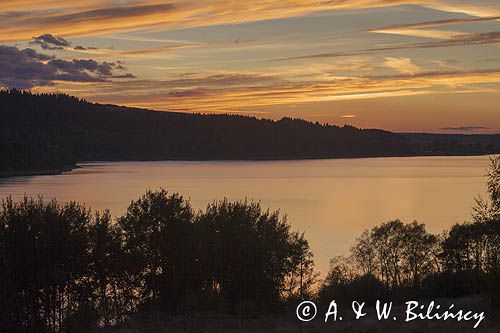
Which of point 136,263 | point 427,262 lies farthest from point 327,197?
point 136,263

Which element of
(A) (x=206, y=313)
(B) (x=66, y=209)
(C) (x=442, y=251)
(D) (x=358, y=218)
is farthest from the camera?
(D) (x=358, y=218)

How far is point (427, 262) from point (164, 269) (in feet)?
78.5

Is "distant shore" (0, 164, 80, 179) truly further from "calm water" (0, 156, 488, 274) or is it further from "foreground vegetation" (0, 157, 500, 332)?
"foreground vegetation" (0, 157, 500, 332)

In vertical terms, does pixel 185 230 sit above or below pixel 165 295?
above

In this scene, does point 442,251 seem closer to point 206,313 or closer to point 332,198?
point 206,313

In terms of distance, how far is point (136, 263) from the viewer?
4009 cm

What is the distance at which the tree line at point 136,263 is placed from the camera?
34.2 m

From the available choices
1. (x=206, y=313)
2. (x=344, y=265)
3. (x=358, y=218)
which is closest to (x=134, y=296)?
(x=206, y=313)

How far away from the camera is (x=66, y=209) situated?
126ft

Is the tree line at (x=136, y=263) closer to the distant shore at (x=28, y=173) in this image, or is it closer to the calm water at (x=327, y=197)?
the calm water at (x=327, y=197)

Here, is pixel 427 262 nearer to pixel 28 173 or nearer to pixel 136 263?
pixel 136 263

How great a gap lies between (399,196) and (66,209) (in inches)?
3860

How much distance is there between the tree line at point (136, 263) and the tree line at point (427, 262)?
4.59 metres

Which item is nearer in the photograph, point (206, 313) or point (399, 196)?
point (206, 313)
